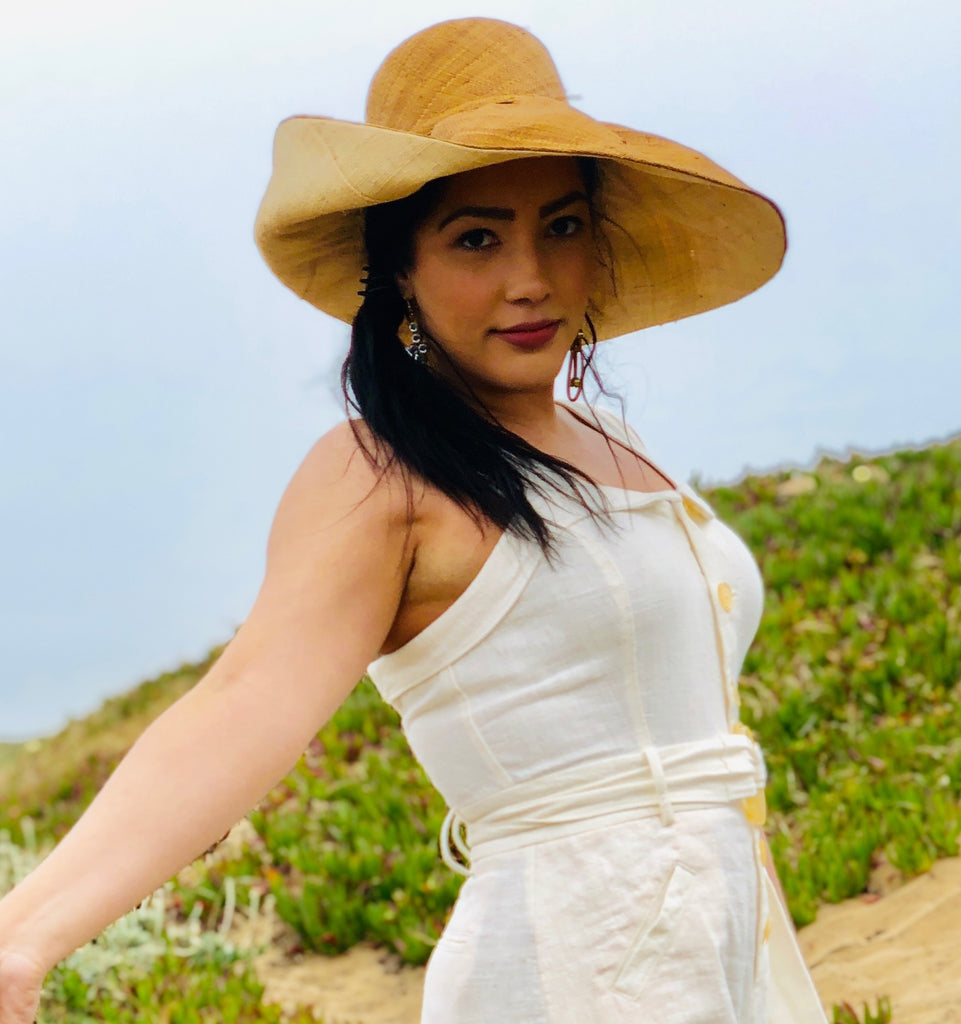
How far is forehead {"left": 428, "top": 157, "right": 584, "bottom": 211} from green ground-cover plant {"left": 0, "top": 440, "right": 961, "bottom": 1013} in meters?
3.57

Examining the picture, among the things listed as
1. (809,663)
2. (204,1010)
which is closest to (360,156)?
(204,1010)

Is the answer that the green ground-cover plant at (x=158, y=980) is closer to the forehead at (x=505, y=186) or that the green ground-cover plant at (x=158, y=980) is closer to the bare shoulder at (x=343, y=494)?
the bare shoulder at (x=343, y=494)

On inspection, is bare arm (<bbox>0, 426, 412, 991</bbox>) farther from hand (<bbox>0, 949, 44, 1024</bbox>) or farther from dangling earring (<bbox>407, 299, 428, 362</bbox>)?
dangling earring (<bbox>407, 299, 428, 362</bbox>)

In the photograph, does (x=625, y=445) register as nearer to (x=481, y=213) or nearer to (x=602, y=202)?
(x=602, y=202)

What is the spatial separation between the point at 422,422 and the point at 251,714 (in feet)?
1.92

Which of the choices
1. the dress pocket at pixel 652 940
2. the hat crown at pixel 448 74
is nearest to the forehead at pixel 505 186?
the hat crown at pixel 448 74

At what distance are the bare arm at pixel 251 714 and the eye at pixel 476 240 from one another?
0.37 m

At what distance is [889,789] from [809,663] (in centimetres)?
131

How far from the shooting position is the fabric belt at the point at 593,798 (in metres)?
2.00

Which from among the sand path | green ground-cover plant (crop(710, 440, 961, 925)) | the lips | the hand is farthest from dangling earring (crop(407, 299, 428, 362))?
green ground-cover plant (crop(710, 440, 961, 925))

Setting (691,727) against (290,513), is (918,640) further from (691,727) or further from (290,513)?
(290,513)

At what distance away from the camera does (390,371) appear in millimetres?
2188

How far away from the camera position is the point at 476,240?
215cm

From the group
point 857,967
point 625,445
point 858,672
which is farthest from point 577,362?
point 858,672
